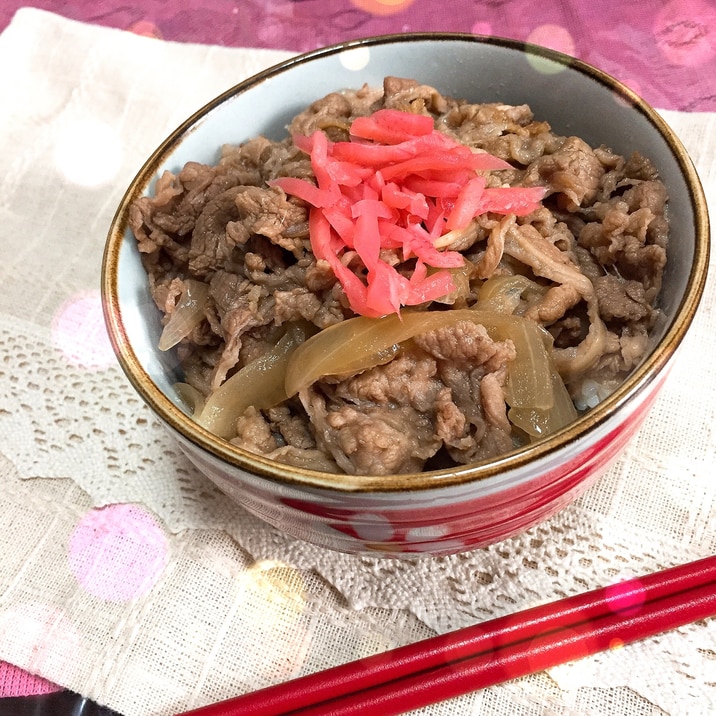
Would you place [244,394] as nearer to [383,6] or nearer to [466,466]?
[466,466]

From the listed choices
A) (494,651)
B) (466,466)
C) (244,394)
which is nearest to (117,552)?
(244,394)

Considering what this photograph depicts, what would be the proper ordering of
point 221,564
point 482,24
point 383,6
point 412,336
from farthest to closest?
point 383,6 → point 482,24 → point 221,564 → point 412,336

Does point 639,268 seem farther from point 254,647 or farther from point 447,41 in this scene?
point 254,647

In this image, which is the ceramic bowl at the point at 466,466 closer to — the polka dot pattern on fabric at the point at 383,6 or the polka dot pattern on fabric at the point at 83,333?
the polka dot pattern on fabric at the point at 83,333

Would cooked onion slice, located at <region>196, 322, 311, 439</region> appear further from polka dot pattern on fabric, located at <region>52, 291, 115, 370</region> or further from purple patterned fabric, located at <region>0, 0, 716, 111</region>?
purple patterned fabric, located at <region>0, 0, 716, 111</region>

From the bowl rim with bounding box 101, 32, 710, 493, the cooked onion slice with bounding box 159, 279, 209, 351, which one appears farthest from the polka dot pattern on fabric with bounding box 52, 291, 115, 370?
the bowl rim with bounding box 101, 32, 710, 493

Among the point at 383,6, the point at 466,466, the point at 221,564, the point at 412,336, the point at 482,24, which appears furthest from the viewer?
the point at 383,6
